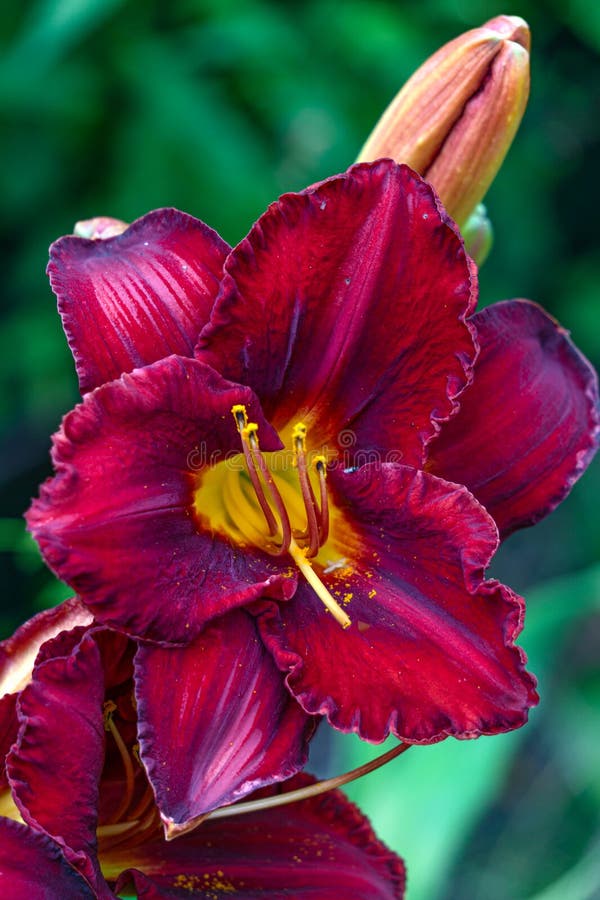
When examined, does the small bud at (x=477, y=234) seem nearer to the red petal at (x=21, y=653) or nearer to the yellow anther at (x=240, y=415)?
the yellow anther at (x=240, y=415)

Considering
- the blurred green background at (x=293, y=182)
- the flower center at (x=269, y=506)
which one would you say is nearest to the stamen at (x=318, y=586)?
the flower center at (x=269, y=506)

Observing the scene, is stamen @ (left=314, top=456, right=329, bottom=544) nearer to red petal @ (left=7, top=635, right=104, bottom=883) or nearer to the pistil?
the pistil

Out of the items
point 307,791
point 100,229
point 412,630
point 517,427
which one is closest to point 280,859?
point 307,791

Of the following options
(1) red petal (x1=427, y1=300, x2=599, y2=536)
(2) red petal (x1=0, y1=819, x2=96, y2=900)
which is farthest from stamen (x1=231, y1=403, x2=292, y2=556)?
(2) red petal (x1=0, y1=819, x2=96, y2=900)

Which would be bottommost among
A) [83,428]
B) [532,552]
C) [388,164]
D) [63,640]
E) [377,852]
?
[532,552]

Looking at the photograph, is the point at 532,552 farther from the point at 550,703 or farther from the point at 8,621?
the point at 8,621

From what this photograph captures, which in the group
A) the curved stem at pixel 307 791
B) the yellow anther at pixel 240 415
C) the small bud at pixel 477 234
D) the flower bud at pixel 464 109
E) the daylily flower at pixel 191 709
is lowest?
the curved stem at pixel 307 791

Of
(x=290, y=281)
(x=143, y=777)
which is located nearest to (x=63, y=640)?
(x=143, y=777)
